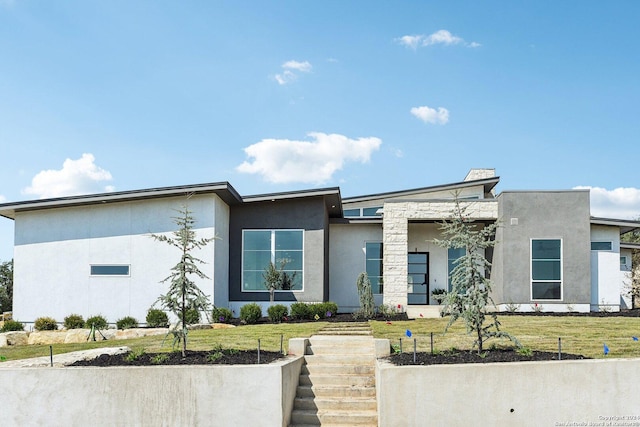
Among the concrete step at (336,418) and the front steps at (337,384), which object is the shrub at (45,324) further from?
the concrete step at (336,418)

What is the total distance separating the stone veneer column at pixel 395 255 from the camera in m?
19.4

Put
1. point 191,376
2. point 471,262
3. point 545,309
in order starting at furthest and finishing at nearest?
point 545,309, point 471,262, point 191,376

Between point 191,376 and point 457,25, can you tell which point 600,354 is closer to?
point 191,376

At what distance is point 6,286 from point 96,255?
1809cm

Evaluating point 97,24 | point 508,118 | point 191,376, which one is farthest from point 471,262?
point 97,24

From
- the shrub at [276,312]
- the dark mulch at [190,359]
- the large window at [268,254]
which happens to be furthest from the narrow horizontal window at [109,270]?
the dark mulch at [190,359]

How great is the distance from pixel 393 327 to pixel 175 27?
30.3 feet

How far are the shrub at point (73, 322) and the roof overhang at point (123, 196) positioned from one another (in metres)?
3.43

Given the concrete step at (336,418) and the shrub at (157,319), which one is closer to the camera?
the concrete step at (336,418)

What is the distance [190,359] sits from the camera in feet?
30.5

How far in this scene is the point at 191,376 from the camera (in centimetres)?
849

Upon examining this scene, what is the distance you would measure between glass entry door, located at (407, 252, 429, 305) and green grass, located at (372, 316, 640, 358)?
5.46 metres

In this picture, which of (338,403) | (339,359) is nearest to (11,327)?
(339,359)

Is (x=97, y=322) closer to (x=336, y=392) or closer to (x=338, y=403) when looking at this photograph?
(x=336, y=392)
